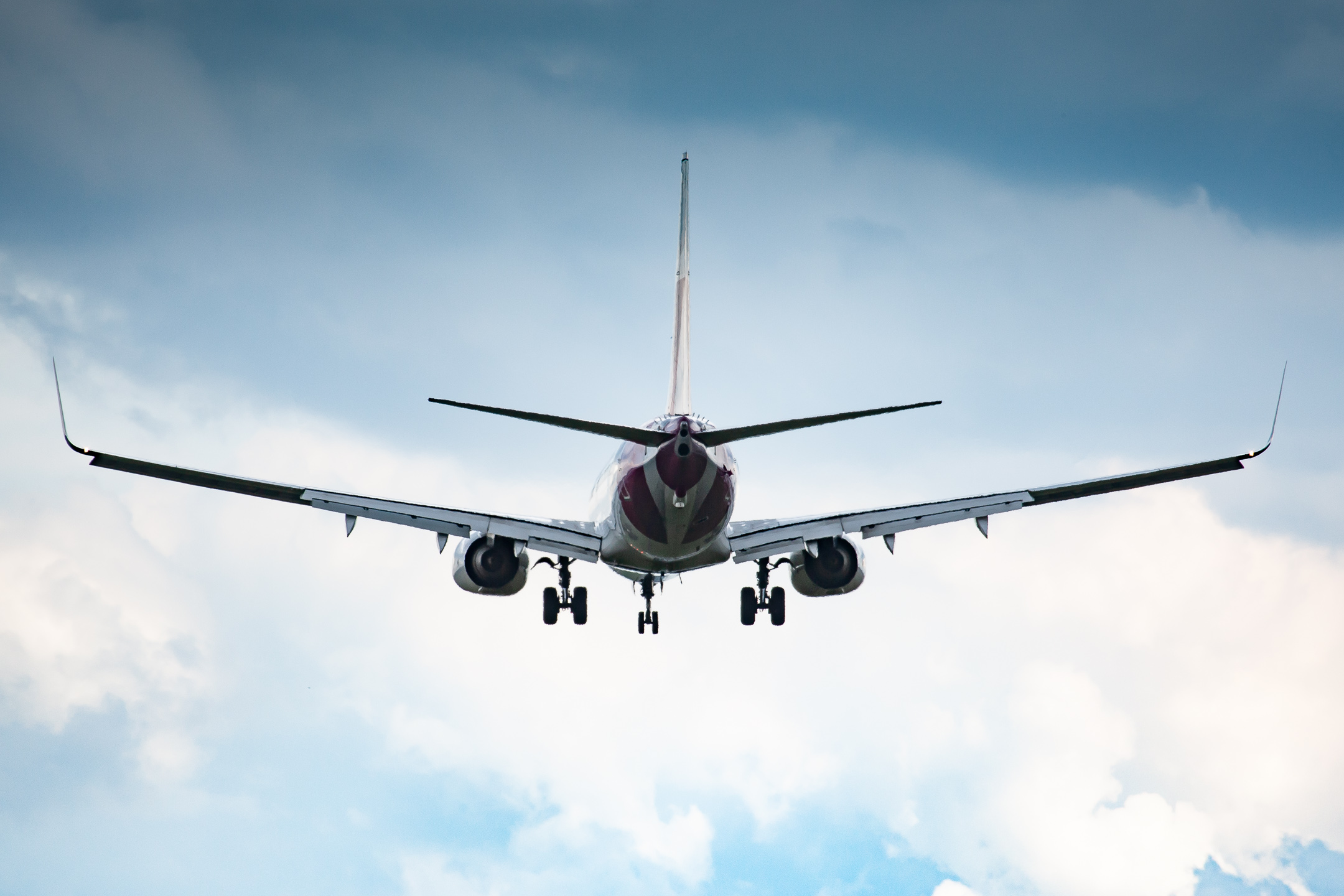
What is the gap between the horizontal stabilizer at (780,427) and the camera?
75.6ft

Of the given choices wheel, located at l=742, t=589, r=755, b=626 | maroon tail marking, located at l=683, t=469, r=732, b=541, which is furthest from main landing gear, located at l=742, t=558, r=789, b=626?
maroon tail marking, located at l=683, t=469, r=732, b=541

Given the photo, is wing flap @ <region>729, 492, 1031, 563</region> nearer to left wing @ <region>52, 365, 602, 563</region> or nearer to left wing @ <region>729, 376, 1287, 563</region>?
left wing @ <region>729, 376, 1287, 563</region>

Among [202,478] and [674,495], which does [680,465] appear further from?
[202,478]

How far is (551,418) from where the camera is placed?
2392 centimetres

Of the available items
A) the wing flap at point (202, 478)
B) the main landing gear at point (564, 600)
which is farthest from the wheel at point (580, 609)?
the wing flap at point (202, 478)

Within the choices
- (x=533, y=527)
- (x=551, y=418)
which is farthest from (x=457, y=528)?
(x=551, y=418)

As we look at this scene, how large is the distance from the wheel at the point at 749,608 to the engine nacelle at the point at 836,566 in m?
2.66

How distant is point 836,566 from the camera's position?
111ft

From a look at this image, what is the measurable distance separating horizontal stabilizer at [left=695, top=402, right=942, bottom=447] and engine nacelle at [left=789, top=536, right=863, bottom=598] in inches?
338

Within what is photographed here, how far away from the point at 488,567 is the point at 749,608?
327 inches

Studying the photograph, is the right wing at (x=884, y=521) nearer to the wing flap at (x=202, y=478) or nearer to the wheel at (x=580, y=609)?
the wheel at (x=580, y=609)

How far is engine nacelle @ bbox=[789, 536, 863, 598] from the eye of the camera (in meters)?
33.8

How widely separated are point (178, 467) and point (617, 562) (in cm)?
1204

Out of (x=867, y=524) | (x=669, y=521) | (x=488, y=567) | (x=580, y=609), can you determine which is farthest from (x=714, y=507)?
(x=580, y=609)
